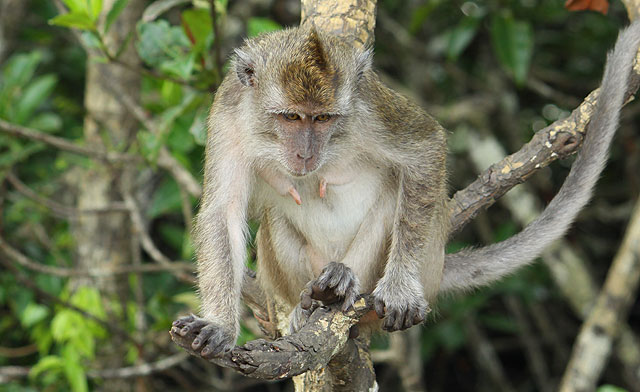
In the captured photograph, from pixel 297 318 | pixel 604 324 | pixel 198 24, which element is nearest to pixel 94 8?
pixel 198 24

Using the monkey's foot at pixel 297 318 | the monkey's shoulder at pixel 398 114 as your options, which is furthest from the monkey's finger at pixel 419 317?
the monkey's shoulder at pixel 398 114

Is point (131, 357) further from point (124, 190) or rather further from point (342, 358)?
point (342, 358)

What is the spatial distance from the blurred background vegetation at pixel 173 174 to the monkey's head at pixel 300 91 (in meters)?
0.60

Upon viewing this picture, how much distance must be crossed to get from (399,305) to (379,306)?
11 centimetres

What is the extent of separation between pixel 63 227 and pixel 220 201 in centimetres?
341

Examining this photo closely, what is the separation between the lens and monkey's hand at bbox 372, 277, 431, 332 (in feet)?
10.9

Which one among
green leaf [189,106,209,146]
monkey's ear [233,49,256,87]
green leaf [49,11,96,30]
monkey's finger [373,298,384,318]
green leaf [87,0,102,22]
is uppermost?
green leaf [87,0,102,22]

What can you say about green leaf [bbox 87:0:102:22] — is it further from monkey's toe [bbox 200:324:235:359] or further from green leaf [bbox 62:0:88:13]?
monkey's toe [bbox 200:324:235:359]

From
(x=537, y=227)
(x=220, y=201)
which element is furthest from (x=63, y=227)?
(x=537, y=227)

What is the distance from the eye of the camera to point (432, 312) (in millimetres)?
3900

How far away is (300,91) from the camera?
323 cm

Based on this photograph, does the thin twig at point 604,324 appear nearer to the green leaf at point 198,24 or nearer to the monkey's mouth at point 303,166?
the monkey's mouth at point 303,166

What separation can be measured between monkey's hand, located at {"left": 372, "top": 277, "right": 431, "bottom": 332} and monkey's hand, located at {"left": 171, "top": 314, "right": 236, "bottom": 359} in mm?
738

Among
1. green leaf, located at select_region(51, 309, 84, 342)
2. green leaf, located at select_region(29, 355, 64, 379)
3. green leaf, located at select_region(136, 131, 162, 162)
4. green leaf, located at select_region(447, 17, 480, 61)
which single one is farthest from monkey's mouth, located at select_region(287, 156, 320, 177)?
green leaf, located at select_region(447, 17, 480, 61)
